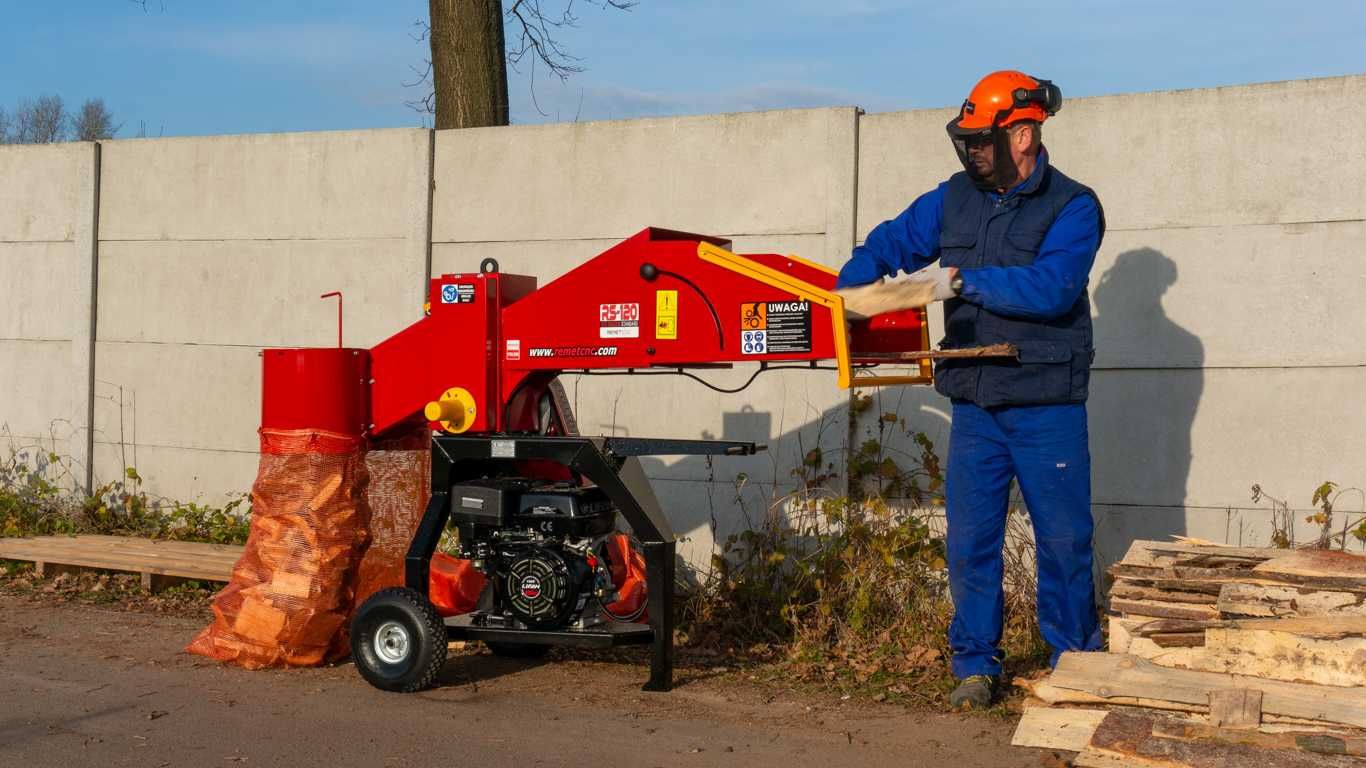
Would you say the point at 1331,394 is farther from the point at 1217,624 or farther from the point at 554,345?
the point at 554,345

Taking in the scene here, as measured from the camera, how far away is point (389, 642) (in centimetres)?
567

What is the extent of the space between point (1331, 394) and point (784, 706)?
2.81m

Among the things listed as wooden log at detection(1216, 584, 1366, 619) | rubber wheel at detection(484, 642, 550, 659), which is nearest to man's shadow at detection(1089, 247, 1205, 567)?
wooden log at detection(1216, 584, 1366, 619)

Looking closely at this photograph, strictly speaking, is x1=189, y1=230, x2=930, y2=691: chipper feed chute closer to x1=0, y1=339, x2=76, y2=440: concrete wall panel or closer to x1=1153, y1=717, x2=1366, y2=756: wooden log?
x1=1153, y1=717, x2=1366, y2=756: wooden log

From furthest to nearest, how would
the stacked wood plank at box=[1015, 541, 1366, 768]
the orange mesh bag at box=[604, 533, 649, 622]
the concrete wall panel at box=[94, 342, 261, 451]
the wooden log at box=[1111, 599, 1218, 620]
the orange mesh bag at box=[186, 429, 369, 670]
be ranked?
the concrete wall panel at box=[94, 342, 261, 451] < the orange mesh bag at box=[604, 533, 649, 622] < the orange mesh bag at box=[186, 429, 369, 670] < the wooden log at box=[1111, 599, 1218, 620] < the stacked wood plank at box=[1015, 541, 1366, 768]

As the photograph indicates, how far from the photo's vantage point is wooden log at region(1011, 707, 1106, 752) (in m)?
4.23

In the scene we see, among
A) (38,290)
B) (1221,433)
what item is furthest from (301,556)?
(38,290)

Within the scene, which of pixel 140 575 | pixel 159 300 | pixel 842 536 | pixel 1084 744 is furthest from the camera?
pixel 159 300

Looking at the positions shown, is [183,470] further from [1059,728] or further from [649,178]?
[1059,728]

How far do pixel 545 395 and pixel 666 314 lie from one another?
0.90 meters

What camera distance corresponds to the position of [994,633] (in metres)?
5.42

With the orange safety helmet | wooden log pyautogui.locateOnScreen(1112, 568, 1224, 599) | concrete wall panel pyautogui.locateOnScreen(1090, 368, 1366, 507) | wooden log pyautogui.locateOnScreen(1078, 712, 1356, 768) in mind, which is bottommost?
wooden log pyautogui.locateOnScreen(1078, 712, 1356, 768)

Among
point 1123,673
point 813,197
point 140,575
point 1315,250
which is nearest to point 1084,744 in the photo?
point 1123,673

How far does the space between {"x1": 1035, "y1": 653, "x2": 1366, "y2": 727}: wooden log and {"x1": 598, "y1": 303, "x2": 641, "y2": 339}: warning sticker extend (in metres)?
1.95
